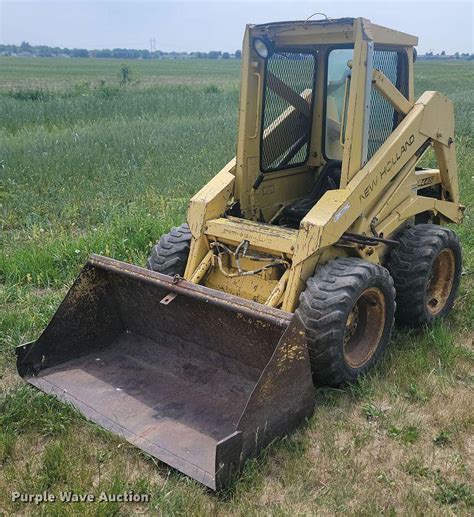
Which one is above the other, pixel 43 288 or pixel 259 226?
Result: pixel 259 226

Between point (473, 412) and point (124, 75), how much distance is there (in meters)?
29.9

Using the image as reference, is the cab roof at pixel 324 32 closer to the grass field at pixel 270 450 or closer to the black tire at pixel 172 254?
the black tire at pixel 172 254

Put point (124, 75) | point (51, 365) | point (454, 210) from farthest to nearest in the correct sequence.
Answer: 1. point (124, 75)
2. point (454, 210)
3. point (51, 365)

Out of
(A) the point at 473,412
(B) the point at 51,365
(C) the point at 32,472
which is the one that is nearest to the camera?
(C) the point at 32,472

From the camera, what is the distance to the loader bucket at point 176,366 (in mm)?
3109

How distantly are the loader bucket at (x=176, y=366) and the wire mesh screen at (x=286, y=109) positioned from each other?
1393 millimetres

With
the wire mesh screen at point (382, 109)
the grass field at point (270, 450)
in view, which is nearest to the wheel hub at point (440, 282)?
the grass field at point (270, 450)

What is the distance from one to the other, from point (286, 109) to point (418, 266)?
60.6 inches

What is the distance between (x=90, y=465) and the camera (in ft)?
10.3

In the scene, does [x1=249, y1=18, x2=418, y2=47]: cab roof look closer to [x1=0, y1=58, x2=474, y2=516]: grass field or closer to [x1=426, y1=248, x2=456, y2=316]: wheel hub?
[x1=426, y1=248, x2=456, y2=316]: wheel hub

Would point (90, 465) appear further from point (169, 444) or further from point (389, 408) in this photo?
point (389, 408)

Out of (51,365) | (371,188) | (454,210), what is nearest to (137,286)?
(51,365)

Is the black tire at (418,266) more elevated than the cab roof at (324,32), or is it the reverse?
the cab roof at (324,32)

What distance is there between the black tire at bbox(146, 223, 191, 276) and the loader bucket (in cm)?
38
